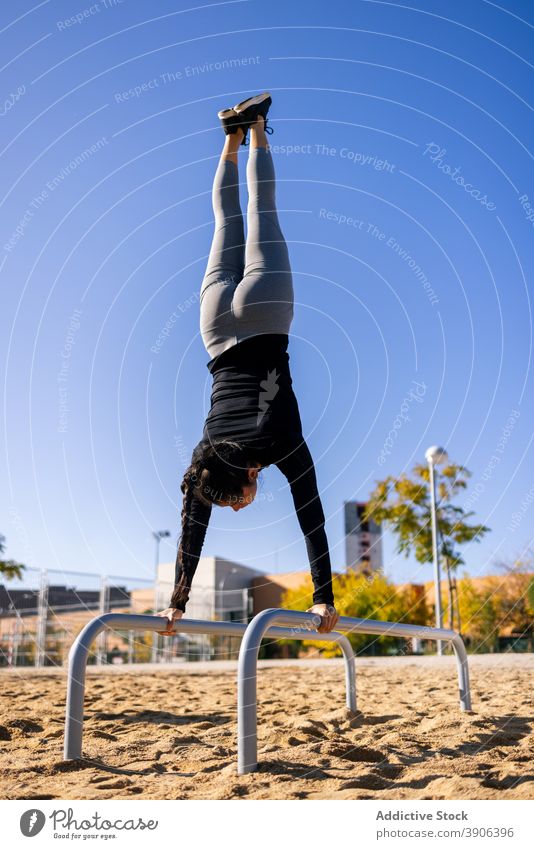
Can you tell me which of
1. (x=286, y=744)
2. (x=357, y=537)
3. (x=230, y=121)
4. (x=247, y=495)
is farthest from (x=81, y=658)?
(x=357, y=537)

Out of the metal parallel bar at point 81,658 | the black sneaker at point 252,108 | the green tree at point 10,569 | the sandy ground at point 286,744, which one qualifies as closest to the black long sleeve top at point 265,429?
the metal parallel bar at point 81,658

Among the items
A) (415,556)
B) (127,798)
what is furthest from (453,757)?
(415,556)

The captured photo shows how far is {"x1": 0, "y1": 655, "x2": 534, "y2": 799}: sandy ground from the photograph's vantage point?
11.1 feet

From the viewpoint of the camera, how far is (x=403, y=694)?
7965mm

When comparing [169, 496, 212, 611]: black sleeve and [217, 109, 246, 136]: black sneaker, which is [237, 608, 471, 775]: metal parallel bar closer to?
[169, 496, 212, 611]: black sleeve

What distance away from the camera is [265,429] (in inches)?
166

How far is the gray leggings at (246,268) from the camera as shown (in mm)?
4449

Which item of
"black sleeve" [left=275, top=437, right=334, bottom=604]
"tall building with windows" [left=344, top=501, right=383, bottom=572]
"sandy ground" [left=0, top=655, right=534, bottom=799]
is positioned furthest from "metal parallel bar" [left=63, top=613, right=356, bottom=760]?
"tall building with windows" [left=344, top=501, right=383, bottom=572]

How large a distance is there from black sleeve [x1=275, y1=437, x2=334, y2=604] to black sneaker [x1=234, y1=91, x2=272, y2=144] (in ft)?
7.83

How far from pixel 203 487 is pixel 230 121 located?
2.67 metres

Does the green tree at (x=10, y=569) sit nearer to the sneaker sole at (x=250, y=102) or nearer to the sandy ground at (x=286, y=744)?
the sandy ground at (x=286, y=744)

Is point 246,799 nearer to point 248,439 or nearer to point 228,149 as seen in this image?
point 248,439

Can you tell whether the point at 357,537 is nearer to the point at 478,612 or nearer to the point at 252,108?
the point at 478,612

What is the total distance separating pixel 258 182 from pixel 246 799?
12.3ft
